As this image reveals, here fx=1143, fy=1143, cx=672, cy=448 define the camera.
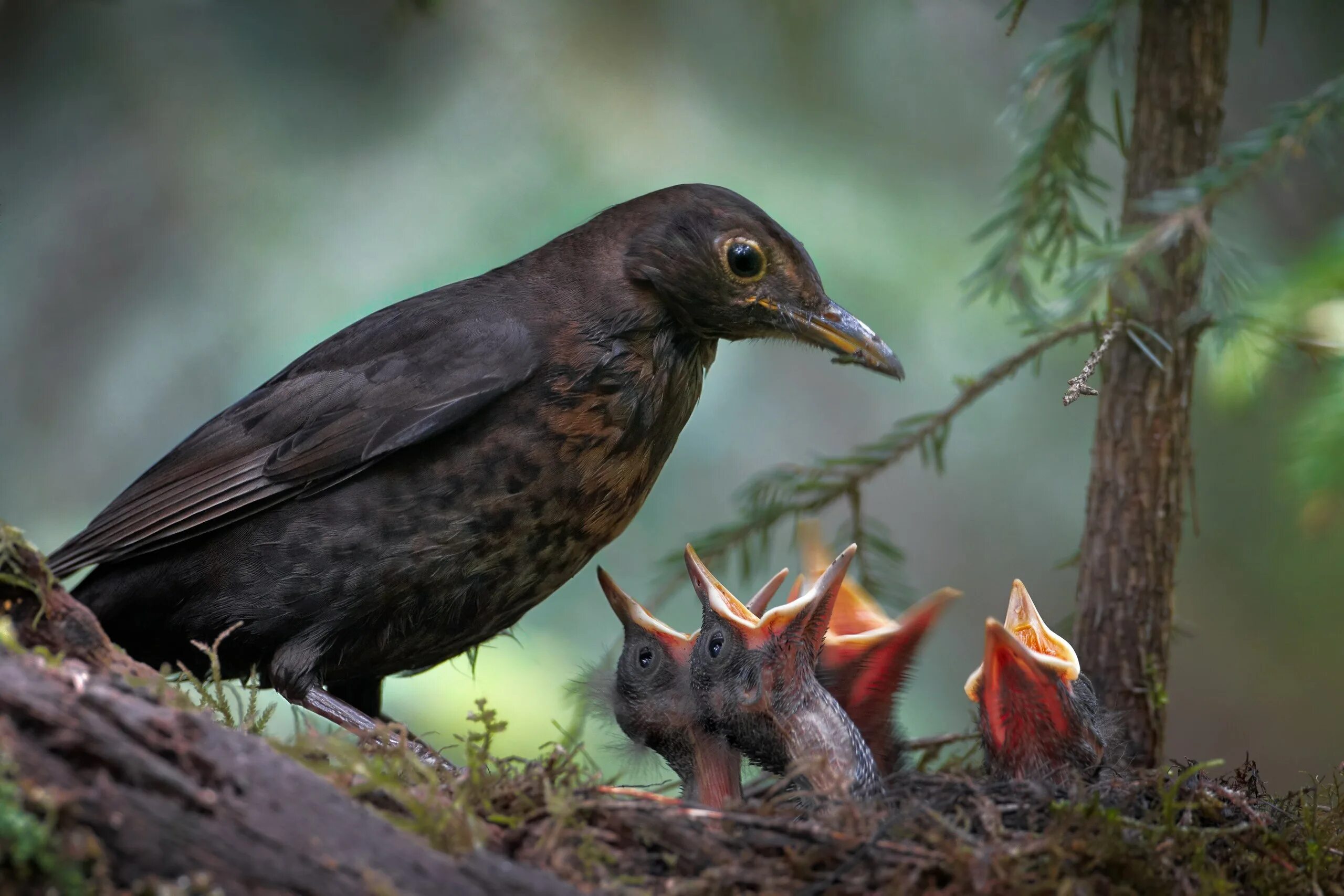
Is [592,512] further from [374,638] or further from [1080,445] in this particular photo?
[1080,445]

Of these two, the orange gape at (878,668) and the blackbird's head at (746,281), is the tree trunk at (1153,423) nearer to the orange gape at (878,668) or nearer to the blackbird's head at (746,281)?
the orange gape at (878,668)

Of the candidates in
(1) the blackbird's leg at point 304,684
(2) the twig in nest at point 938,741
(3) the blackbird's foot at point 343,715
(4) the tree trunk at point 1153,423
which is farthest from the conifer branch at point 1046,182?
(1) the blackbird's leg at point 304,684

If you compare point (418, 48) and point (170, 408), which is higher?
point (418, 48)

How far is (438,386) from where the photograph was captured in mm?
2480

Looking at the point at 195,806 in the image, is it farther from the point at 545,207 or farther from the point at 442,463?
the point at 545,207

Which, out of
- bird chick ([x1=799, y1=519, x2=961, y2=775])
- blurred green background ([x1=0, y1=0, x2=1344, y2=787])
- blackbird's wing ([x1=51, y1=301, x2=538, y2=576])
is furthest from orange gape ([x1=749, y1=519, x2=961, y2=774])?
blurred green background ([x1=0, y1=0, x2=1344, y2=787])

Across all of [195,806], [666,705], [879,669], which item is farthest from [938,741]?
[195,806]

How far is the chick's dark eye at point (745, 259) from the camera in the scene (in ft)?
8.36

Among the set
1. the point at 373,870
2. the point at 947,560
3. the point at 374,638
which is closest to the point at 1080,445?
the point at 947,560

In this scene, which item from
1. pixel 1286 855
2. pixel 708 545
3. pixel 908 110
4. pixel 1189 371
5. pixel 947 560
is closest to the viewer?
pixel 1286 855

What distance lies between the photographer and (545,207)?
164 inches

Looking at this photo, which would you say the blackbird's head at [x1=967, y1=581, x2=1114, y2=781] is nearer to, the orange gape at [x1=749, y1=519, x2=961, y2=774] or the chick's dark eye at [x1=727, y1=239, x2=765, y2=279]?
the orange gape at [x1=749, y1=519, x2=961, y2=774]

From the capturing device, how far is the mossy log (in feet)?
3.99

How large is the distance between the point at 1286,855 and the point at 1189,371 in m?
1.24
